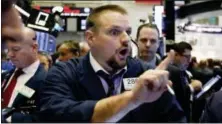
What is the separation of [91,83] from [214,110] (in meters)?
0.51

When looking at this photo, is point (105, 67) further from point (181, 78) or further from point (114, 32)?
A: point (181, 78)

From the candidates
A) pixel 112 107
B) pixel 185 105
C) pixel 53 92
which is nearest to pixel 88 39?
pixel 53 92

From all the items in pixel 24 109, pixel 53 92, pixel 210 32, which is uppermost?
pixel 53 92

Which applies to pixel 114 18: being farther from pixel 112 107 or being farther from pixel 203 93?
pixel 203 93

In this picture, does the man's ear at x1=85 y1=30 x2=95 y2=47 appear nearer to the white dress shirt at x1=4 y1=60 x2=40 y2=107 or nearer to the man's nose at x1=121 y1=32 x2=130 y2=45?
the man's nose at x1=121 y1=32 x2=130 y2=45

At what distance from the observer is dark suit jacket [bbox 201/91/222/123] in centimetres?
167

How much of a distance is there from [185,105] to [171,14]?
332cm

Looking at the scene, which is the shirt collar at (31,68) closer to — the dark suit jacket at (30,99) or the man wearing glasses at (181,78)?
the dark suit jacket at (30,99)

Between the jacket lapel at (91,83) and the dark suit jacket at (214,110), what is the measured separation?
437mm

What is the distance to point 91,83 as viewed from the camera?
5.49ft

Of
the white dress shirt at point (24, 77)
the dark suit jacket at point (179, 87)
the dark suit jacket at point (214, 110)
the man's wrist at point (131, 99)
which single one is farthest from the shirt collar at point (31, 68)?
the man's wrist at point (131, 99)

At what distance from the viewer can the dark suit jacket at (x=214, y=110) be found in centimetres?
167

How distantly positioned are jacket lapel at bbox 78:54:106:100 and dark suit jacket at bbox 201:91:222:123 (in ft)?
1.43

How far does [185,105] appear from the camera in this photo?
3.12m
